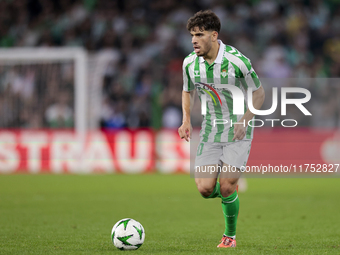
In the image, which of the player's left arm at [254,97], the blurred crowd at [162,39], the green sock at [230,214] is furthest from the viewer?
the blurred crowd at [162,39]

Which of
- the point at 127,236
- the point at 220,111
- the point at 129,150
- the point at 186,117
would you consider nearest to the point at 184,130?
the point at 186,117

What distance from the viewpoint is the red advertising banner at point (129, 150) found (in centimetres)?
1421

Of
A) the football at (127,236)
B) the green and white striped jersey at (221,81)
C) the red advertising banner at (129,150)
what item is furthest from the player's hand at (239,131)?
the red advertising banner at (129,150)

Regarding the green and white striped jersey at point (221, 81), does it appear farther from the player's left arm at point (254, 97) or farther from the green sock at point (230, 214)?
the green sock at point (230, 214)

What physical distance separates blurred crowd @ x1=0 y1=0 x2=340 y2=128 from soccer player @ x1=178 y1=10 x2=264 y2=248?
8.53 m

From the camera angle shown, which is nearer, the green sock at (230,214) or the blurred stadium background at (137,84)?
the green sock at (230,214)

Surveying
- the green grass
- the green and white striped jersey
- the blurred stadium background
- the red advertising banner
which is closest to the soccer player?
the green and white striped jersey

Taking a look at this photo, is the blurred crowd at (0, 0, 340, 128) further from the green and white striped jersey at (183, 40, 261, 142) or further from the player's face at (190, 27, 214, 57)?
the player's face at (190, 27, 214, 57)

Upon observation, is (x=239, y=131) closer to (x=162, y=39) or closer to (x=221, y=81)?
(x=221, y=81)

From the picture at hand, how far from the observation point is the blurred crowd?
48.8 ft

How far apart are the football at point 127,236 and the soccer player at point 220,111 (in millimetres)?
742

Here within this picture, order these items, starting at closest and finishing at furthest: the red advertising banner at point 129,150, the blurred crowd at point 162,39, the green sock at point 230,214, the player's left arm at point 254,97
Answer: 1. the player's left arm at point 254,97
2. the green sock at point 230,214
3. the red advertising banner at point 129,150
4. the blurred crowd at point 162,39

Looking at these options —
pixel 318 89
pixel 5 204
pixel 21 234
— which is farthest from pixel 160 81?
pixel 21 234

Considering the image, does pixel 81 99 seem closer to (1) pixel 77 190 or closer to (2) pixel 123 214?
(1) pixel 77 190
